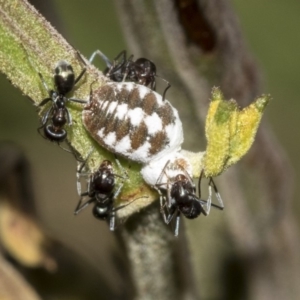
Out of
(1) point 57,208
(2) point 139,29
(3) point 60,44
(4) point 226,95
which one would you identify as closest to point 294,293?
(4) point 226,95

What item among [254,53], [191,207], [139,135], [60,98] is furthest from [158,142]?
[254,53]

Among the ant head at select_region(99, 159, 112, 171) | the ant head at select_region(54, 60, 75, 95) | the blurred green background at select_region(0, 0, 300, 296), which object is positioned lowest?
the ant head at select_region(99, 159, 112, 171)

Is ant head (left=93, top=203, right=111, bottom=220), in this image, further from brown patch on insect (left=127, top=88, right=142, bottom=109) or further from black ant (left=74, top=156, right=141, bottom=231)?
brown patch on insect (left=127, top=88, right=142, bottom=109)

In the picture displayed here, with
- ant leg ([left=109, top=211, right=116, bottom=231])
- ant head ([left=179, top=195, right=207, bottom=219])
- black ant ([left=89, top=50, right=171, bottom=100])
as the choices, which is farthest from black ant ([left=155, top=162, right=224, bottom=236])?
black ant ([left=89, top=50, right=171, bottom=100])

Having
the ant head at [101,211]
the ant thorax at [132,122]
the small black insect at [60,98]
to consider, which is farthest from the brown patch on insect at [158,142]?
the ant head at [101,211]

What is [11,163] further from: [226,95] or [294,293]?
[294,293]

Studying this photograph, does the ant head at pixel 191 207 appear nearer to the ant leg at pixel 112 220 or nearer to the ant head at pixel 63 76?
the ant leg at pixel 112 220
